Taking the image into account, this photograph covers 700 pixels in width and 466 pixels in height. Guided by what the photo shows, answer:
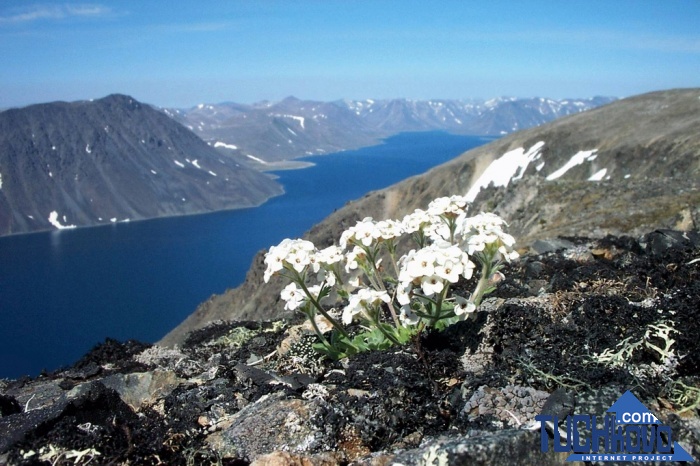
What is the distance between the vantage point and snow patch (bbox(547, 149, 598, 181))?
56.8m

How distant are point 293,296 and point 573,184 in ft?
88.5

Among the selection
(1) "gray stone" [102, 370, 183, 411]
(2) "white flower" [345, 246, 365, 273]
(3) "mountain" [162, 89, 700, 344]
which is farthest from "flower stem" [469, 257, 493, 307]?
(3) "mountain" [162, 89, 700, 344]

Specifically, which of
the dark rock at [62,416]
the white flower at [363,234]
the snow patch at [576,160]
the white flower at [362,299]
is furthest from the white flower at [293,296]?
the snow patch at [576,160]

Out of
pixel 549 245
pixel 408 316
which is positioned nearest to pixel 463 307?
pixel 408 316

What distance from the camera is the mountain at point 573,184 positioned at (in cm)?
1961

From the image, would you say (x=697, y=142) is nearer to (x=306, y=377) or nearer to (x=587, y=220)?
(x=587, y=220)

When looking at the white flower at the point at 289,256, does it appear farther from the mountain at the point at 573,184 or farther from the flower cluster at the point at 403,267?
the mountain at the point at 573,184

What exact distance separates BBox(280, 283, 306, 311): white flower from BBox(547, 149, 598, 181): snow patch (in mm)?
56006

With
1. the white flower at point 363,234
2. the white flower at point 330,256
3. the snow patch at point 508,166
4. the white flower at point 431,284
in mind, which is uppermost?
the white flower at point 363,234

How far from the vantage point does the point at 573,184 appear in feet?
95.8

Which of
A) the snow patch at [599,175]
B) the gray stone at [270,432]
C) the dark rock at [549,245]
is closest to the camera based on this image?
the gray stone at [270,432]

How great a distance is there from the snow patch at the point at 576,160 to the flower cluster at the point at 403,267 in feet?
180

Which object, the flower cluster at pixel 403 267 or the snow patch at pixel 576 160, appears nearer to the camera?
the flower cluster at pixel 403 267

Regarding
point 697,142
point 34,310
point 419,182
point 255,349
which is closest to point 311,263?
point 255,349
